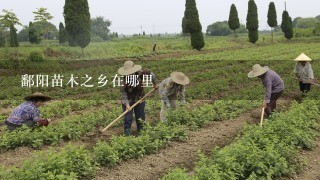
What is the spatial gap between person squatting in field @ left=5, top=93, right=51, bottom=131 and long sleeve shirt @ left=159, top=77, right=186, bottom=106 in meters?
2.48

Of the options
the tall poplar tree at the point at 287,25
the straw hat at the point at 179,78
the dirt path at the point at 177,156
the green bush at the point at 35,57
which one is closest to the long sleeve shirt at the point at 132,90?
the straw hat at the point at 179,78

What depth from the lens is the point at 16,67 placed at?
831 inches

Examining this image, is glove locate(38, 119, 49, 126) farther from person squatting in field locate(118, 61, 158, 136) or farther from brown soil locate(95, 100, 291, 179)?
brown soil locate(95, 100, 291, 179)

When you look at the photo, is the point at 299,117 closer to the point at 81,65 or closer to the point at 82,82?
the point at 82,82

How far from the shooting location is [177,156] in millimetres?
6922

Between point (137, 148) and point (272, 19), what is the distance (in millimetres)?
43422

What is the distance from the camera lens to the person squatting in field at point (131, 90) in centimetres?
822

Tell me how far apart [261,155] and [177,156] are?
1605mm

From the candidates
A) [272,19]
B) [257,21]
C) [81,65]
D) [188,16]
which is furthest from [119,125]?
[272,19]

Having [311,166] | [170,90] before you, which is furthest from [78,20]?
[311,166]

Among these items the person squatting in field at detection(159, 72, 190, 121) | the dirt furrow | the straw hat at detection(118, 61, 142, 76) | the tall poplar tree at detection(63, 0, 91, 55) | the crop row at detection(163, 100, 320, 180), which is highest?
the tall poplar tree at detection(63, 0, 91, 55)

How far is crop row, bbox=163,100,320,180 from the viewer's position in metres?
5.43

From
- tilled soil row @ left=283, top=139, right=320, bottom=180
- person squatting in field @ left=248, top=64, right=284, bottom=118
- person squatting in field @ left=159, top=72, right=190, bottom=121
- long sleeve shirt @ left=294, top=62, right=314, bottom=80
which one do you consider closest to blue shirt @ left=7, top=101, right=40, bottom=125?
person squatting in field @ left=159, top=72, right=190, bottom=121

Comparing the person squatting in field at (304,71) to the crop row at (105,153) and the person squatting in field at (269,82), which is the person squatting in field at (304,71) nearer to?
the person squatting in field at (269,82)
